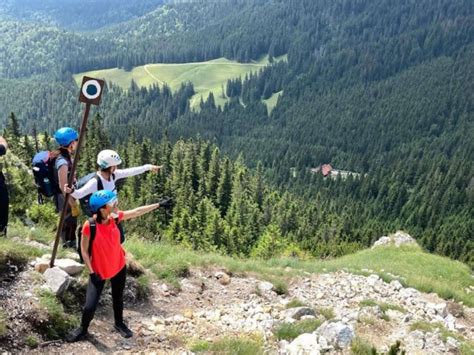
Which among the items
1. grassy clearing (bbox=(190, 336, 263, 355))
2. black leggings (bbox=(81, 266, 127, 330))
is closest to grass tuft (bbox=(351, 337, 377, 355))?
grassy clearing (bbox=(190, 336, 263, 355))

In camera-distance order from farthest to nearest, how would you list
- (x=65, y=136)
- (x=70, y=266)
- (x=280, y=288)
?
(x=280, y=288) → (x=70, y=266) → (x=65, y=136)

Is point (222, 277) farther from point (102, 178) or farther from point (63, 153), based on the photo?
point (63, 153)

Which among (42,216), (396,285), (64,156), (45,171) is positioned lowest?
(396,285)

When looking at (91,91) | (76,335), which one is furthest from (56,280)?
(91,91)

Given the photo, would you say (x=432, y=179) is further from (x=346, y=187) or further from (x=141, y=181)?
(x=141, y=181)

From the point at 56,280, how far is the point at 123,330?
1.79 m

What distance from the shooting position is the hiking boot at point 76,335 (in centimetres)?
846

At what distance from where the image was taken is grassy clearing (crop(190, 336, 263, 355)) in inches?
351

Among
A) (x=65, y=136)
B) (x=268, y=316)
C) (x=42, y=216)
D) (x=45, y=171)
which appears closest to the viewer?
(x=65, y=136)

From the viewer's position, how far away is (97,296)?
333 inches

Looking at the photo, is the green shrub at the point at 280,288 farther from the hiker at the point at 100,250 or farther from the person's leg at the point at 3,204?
the person's leg at the point at 3,204

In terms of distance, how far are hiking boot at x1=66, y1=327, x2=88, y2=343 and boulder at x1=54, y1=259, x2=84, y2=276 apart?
192 cm

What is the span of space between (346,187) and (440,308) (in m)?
157

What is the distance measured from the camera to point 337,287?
16.1 m
